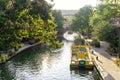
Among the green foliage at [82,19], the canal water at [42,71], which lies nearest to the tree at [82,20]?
the green foliage at [82,19]

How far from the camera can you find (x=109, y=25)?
2083 inches

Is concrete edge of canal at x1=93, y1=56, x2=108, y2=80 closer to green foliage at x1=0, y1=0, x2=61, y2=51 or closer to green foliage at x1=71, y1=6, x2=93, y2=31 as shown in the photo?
green foliage at x1=0, y1=0, x2=61, y2=51

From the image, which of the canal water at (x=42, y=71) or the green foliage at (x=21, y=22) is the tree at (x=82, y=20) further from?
the green foliage at (x=21, y=22)

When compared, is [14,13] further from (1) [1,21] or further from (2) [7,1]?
(1) [1,21]

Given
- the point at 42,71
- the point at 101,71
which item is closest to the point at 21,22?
the point at 101,71

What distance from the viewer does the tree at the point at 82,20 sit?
101 metres

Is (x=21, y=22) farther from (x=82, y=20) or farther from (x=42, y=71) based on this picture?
(x=82, y=20)

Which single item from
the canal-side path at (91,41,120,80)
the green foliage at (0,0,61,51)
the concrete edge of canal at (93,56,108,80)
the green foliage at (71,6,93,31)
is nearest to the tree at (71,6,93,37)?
the green foliage at (71,6,93,31)

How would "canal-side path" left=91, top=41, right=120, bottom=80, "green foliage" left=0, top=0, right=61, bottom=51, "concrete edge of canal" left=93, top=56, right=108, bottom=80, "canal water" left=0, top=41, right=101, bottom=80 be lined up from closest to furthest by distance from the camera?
"green foliage" left=0, top=0, right=61, bottom=51, "canal-side path" left=91, top=41, right=120, bottom=80, "concrete edge of canal" left=93, top=56, right=108, bottom=80, "canal water" left=0, top=41, right=101, bottom=80

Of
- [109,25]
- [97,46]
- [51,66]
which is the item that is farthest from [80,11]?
[51,66]

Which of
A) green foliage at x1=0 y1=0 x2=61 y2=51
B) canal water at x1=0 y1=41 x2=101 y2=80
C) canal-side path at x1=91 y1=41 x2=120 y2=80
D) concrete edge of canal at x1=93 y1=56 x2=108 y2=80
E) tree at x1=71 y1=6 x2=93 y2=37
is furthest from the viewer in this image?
tree at x1=71 y1=6 x2=93 y2=37

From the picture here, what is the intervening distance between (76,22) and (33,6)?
8295cm

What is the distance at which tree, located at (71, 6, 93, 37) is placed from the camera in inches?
3984

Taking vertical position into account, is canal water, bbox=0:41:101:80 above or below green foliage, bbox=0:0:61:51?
below
